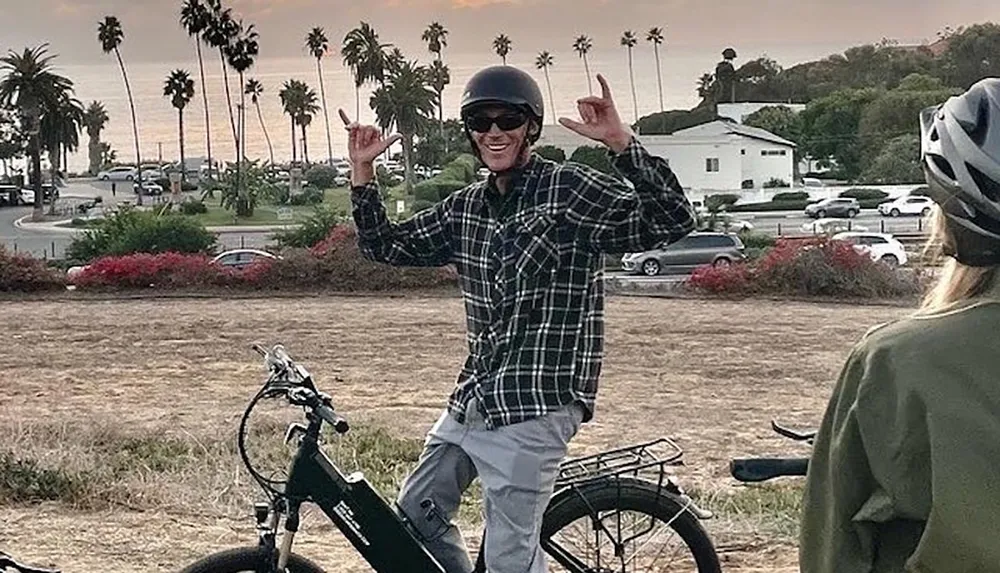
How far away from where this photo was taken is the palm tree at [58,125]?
72.3 meters

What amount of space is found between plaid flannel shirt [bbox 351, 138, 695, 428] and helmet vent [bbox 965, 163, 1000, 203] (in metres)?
1.57

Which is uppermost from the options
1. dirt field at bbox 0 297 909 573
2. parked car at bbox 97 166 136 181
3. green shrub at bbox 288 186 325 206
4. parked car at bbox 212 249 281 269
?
parked car at bbox 97 166 136 181

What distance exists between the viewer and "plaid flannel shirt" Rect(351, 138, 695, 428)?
327 centimetres

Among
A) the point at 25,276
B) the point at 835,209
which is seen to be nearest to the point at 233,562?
the point at 25,276

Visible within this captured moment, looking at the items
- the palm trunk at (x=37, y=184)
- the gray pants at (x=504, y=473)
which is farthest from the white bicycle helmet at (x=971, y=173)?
the palm trunk at (x=37, y=184)

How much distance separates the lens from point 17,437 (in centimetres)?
825

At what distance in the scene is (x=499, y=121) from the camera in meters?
3.33

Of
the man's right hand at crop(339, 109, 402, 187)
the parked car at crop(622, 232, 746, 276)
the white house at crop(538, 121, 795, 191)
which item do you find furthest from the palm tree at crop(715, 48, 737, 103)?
the man's right hand at crop(339, 109, 402, 187)

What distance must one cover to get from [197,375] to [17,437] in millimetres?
4860

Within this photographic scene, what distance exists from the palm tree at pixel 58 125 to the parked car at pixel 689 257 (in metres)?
51.1

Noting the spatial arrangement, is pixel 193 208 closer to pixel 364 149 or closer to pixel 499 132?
pixel 364 149

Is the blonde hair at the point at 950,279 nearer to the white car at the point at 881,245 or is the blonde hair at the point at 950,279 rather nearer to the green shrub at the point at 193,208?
the white car at the point at 881,245

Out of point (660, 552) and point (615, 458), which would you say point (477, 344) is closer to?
point (615, 458)

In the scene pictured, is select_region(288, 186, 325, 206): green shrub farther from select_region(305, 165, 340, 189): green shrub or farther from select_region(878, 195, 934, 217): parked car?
select_region(878, 195, 934, 217): parked car
